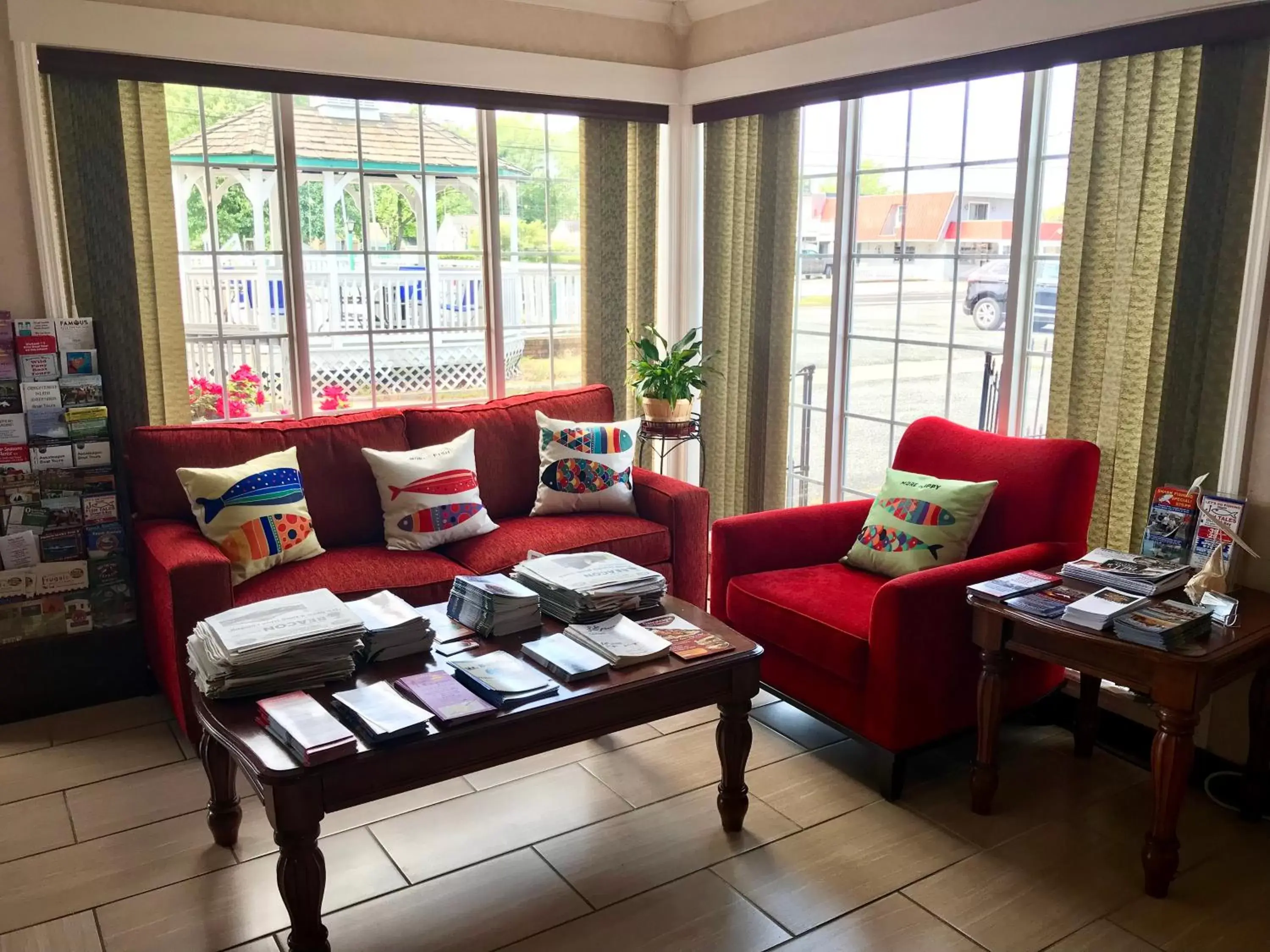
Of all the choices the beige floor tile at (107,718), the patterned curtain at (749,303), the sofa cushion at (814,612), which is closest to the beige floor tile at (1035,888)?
the sofa cushion at (814,612)

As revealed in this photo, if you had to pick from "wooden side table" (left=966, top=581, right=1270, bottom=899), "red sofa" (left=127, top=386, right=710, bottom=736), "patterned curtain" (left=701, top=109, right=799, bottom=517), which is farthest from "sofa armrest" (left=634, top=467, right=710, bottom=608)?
"wooden side table" (left=966, top=581, right=1270, bottom=899)

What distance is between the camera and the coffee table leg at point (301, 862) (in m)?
1.91

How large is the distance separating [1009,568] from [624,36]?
2.91 metres

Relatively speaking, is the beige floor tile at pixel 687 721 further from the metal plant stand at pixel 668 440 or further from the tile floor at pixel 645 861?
the metal plant stand at pixel 668 440

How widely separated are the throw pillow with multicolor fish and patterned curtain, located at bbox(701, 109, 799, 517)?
919 millimetres

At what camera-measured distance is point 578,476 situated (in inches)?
150

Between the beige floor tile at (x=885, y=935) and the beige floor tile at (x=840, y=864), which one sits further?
the beige floor tile at (x=840, y=864)

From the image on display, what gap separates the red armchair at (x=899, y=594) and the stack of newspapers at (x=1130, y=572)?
0.60 ft

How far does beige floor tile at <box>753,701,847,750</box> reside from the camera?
10.2ft

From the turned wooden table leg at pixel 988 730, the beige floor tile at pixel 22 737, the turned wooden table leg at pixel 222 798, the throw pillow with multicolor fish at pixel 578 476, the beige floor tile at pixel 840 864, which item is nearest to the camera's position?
the beige floor tile at pixel 840 864

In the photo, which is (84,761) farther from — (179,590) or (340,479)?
(340,479)

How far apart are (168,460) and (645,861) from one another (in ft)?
6.68

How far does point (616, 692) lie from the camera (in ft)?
7.44

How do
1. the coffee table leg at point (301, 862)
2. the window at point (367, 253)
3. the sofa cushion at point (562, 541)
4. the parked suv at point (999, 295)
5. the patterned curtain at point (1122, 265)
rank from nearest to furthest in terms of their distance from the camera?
the coffee table leg at point (301, 862) < the patterned curtain at point (1122, 265) < the parked suv at point (999, 295) < the sofa cushion at point (562, 541) < the window at point (367, 253)
